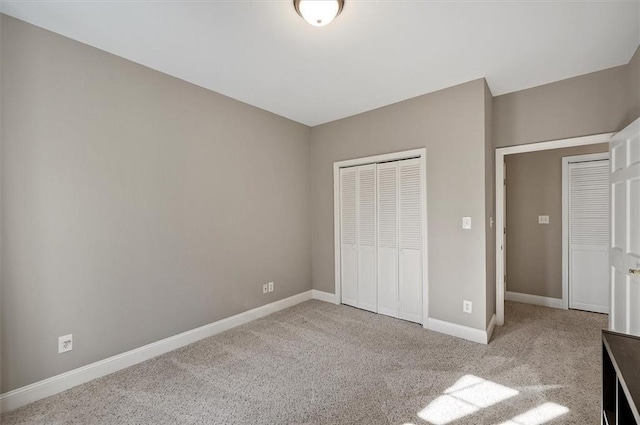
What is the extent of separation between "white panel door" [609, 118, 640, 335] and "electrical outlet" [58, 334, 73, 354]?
4068 mm

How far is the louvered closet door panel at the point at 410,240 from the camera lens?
332 centimetres

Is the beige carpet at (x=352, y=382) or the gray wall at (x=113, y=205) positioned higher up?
the gray wall at (x=113, y=205)

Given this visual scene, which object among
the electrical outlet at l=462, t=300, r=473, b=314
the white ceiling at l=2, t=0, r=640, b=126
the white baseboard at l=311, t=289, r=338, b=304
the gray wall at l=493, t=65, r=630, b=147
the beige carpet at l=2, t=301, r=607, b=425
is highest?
the white ceiling at l=2, t=0, r=640, b=126

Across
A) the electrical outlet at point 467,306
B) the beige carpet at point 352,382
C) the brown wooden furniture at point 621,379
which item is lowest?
the beige carpet at point 352,382

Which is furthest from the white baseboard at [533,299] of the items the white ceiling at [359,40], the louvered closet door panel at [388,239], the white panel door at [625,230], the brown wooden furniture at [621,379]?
the brown wooden furniture at [621,379]

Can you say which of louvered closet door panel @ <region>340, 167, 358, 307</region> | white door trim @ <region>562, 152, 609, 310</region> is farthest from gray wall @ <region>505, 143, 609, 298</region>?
louvered closet door panel @ <region>340, 167, 358, 307</region>

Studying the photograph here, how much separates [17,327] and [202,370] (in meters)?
1.26

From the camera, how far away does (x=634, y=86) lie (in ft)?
7.90

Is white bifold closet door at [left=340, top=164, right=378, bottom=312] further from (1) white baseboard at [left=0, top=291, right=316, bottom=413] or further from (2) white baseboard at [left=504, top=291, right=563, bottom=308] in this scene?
(2) white baseboard at [left=504, top=291, right=563, bottom=308]

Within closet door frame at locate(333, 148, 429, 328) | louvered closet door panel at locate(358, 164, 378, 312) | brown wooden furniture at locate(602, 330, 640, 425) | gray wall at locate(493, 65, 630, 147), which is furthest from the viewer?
louvered closet door panel at locate(358, 164, 378, 312)

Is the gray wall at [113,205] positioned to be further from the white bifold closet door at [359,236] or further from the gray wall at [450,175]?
the gray wall at [450,175]

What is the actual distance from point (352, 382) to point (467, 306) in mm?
1505

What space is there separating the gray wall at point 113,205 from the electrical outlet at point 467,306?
230cm

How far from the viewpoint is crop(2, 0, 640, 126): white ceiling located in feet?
6.11
